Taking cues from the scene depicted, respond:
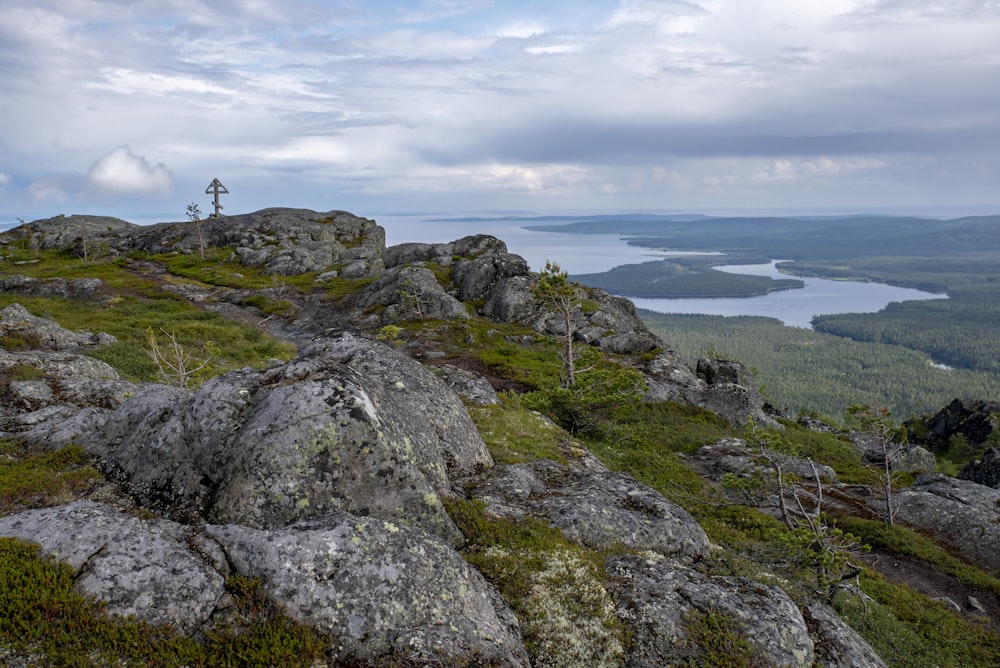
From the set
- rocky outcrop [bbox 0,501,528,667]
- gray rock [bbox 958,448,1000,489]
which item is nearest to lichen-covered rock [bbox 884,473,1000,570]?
gray rock [bbox 958,448,1000,489]

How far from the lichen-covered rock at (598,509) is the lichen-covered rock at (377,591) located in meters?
3.60

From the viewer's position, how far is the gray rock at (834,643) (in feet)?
32.8

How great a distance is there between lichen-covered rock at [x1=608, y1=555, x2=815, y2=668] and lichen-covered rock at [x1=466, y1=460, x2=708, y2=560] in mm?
1428

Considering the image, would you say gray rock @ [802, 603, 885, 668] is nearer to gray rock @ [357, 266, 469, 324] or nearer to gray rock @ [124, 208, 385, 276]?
gray rock @ [357, 266, 469, 324]

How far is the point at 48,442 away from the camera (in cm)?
1373

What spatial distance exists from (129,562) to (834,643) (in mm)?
13188

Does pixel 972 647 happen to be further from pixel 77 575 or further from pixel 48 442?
pixel 48 442

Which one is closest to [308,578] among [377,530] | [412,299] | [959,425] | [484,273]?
[377,530]

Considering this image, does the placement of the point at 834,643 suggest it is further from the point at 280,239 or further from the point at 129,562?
the point at 280,239

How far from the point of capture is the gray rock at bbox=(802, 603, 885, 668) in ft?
32.8

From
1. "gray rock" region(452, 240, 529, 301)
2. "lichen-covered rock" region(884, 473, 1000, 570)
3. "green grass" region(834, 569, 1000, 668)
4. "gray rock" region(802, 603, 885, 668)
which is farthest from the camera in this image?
"gray rock" region(452, 240, 529, 301)

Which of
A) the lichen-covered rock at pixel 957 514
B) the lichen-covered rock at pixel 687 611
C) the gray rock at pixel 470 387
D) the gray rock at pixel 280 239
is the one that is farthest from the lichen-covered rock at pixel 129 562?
the gray rock at pixel 280 239

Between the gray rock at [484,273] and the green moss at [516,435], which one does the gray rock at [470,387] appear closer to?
the green moss at [516,435]

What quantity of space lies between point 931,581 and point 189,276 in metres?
100
